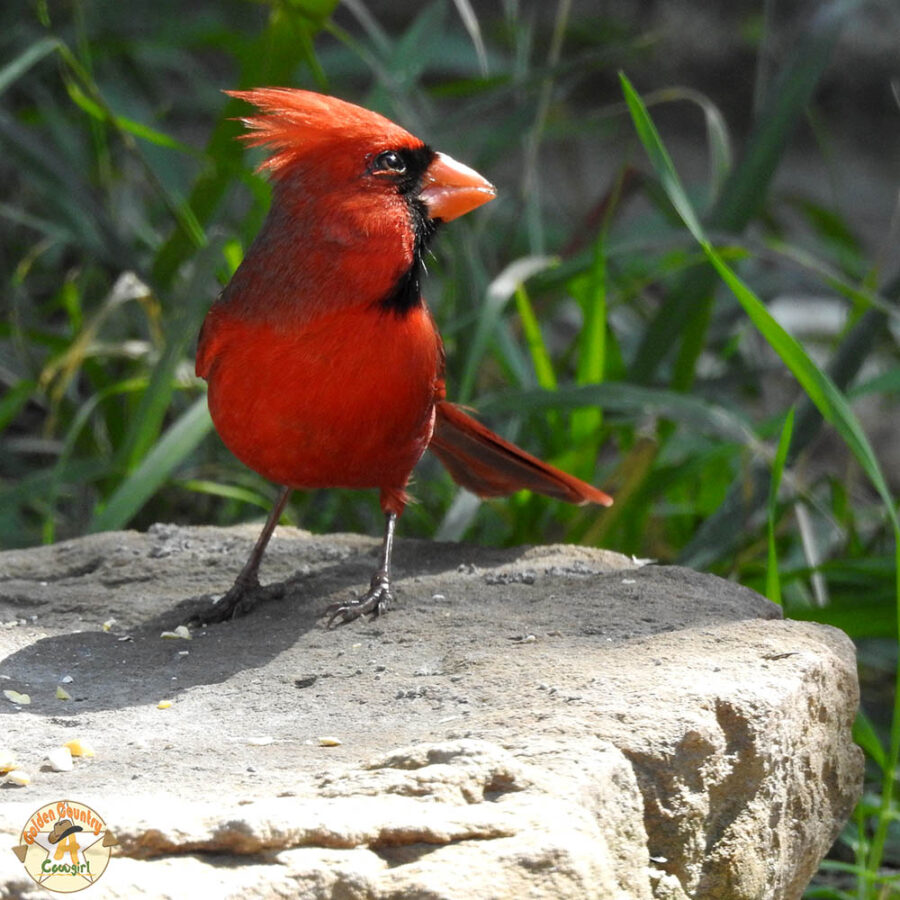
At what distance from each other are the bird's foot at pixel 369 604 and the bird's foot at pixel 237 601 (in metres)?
0.16

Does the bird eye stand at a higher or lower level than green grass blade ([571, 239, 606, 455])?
higher

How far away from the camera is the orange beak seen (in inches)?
99.7

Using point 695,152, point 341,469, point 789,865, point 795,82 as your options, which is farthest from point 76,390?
point 695,152

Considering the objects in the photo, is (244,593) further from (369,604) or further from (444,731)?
(444,731)

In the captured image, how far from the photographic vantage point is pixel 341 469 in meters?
2.54

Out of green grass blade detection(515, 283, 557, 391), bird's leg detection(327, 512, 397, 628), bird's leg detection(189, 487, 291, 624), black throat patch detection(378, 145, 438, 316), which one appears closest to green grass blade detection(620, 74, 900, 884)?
black throat patch detection(378, 145, 438, 316)

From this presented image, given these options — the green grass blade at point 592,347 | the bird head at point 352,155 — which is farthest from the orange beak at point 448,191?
the green grass blade at point 592,347

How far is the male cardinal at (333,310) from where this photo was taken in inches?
94.5

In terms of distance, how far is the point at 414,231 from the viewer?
2.48 metres

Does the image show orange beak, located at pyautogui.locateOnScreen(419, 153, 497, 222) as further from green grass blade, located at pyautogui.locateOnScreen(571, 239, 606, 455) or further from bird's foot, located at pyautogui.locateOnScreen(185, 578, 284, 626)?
green grass blade, located at pyautogui.locateOnScreen(571, 239, 606, 455)

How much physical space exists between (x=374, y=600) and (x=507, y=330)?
161 cm

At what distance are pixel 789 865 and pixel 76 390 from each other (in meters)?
2.91

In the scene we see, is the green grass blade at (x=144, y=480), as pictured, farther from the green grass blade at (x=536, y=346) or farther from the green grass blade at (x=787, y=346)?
the green grass blade at (x=787, y=346)

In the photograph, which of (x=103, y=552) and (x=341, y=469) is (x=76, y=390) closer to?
(x=103, y=552)
